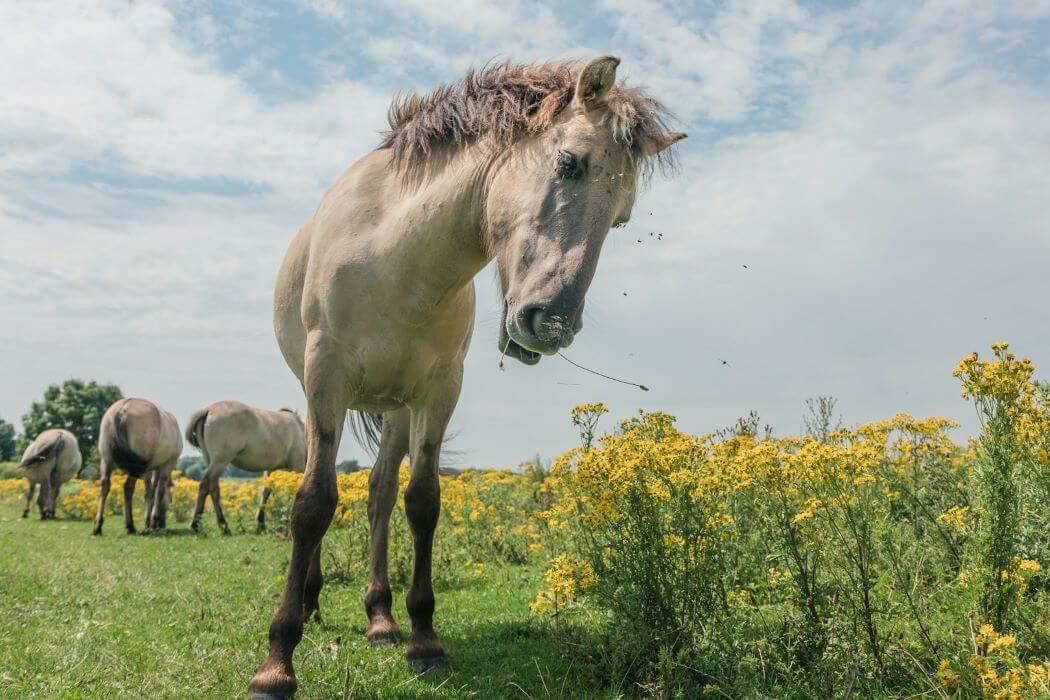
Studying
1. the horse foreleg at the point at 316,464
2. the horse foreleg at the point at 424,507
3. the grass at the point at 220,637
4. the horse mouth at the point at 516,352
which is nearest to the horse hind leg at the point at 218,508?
the grass at the point at 220,637

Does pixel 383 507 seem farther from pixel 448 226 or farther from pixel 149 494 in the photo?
pixel 149 494

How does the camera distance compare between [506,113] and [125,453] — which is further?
[125,453]

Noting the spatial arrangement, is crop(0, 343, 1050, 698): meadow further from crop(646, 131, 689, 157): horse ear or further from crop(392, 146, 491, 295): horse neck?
crop(646, 131, 689, 157): horse ear

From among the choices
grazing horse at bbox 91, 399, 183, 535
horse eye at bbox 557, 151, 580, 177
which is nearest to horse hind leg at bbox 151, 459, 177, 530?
grazing horse at bbox 91, 399, 183, 535

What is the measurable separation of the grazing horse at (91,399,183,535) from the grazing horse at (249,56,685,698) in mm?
10242

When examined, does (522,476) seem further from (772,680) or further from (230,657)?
(772,680)

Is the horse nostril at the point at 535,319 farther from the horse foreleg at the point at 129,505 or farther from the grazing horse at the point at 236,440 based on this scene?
the horse foreleg at the point at 129,505

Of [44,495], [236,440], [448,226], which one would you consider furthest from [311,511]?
[44,495]

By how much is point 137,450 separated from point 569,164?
12.7 meters

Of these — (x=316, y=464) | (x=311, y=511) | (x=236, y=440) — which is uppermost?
(x=236, y=440)

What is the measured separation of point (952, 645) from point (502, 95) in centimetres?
324

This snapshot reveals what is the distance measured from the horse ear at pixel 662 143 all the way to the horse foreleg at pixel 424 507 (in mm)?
1743

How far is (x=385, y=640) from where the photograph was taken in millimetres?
4395

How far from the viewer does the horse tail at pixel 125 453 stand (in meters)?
12.7
